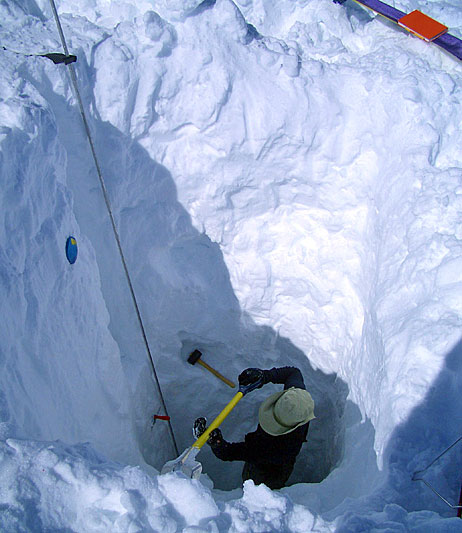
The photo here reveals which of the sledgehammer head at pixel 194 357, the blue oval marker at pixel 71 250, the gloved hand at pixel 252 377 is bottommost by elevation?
the sledgehammer head at pixel 194 357

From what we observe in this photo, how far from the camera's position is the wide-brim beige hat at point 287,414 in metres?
2.34

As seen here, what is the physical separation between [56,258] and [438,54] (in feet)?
10.1

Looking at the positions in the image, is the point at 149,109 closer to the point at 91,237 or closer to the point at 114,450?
the point at 91,237

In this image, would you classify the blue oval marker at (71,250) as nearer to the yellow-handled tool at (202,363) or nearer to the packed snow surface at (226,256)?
the packed snow surface at (226,256)

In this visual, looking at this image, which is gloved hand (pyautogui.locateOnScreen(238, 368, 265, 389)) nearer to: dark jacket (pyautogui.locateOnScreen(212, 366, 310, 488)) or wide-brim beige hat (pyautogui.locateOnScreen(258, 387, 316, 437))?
dark jacket (pyautogui.locateOnScreen(212, 366, 310, 488))

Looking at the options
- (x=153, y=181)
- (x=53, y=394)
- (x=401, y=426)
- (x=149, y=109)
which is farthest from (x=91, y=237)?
(x=401, y=426)

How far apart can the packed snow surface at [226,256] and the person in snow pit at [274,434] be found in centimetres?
23

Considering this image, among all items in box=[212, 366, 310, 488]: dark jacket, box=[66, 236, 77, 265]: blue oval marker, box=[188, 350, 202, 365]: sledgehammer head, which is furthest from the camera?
box=[188, 350, 202, 365]: sledgehammer head

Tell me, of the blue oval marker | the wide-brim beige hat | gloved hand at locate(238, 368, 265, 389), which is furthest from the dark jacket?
the blue oval marker

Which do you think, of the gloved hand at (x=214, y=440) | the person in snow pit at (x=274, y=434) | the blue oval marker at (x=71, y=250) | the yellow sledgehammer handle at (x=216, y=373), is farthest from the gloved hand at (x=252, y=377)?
the blue oval marker at (x=71, y=250)

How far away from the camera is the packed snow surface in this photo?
1678mm

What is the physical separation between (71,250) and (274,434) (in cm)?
137

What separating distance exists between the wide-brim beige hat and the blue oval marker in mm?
1252

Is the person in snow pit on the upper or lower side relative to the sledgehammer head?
upper
